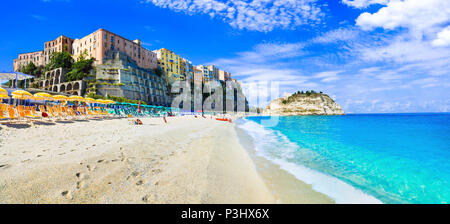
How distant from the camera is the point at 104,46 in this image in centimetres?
5188

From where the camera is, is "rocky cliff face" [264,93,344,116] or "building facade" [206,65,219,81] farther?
"building facade" [206,65,219,81]

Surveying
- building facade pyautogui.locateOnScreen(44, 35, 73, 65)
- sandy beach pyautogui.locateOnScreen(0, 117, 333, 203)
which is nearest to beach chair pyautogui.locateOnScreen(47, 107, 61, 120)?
sandy beach pyautogui.locateOnScreen(0, 117, 333, 203)

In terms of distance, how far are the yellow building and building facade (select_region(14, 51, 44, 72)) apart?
39.9 metres

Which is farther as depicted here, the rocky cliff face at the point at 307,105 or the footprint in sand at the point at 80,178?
the rocky cliff face at the point at 307,105

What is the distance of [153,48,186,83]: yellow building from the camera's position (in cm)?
7294

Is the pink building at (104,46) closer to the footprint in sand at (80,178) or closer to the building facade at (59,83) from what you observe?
the building facade at (59,83)

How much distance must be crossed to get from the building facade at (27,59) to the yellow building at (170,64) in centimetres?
3993

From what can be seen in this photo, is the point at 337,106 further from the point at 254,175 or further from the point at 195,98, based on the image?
the point at 254,175

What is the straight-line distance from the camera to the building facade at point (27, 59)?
6468cm

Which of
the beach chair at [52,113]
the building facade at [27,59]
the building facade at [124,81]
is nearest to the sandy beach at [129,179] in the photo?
the beach chair at [52,113]

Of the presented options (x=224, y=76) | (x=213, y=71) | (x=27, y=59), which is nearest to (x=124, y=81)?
(x=27, y=59)

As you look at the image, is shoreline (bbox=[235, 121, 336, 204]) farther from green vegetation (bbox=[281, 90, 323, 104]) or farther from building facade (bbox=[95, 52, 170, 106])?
green vegetation (bbox=[281, 90, 323, 104])
